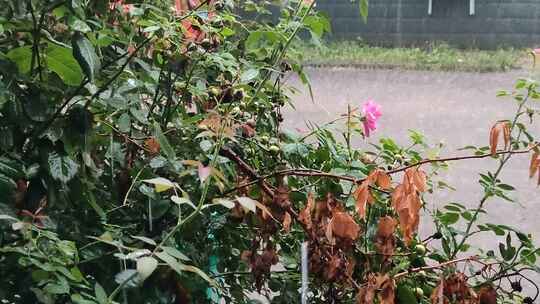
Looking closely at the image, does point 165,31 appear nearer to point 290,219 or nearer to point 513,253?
point 290,219

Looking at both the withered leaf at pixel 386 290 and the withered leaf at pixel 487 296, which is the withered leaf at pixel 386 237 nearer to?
the withered leaf at pixel 386 290

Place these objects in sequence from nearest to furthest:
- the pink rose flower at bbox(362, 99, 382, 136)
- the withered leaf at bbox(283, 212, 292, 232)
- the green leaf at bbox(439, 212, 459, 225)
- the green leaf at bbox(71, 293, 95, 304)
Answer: the green leaf at bbox(71, 293, 95, 304) → the withered leaf at bbox(283, 212, 292, 232) → the green leaf at bbox(439, 212, 459, 225) → the pink rose flower at bbox(362, 99, 382, 136)

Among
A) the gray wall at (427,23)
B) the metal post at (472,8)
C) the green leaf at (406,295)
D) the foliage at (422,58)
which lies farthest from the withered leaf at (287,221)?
the metal post at (472,8)

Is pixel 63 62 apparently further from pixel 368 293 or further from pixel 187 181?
pixel 368 293

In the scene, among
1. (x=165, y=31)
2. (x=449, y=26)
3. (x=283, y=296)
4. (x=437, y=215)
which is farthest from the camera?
(x=449, y=26)

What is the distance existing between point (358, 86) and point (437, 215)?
5.12 m

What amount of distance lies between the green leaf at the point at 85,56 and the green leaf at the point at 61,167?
13cm

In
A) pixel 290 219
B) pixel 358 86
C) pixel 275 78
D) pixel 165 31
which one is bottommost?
pixel 358 86

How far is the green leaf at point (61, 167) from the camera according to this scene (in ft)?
3.30

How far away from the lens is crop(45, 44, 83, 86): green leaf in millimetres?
1031

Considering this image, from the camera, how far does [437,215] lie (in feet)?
4.64

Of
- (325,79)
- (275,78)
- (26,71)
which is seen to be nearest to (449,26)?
(325,79)

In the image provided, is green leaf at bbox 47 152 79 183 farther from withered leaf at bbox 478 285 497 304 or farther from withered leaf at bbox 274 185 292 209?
withered leaf at bbox 478 285 497 304

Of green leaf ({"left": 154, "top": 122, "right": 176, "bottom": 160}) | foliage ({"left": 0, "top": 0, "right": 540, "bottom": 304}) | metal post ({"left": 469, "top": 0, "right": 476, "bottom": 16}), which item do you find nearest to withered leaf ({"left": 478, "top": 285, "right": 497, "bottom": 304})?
foliage ({"left": 0, "top": 0, "right": 540, "bottom": 304})
